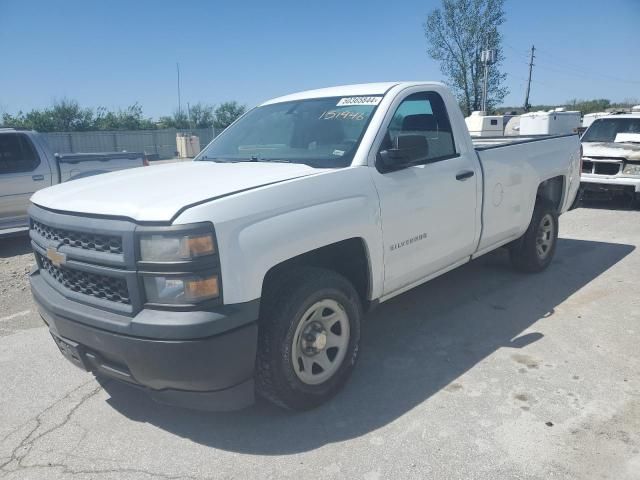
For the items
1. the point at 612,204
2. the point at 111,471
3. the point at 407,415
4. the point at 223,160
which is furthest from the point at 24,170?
the point at 612,204

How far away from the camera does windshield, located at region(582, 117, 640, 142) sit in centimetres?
1028

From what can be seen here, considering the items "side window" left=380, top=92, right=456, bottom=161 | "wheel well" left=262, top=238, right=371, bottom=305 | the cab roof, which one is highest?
the cab roof

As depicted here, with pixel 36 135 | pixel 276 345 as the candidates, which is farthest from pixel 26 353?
pixel 36 135

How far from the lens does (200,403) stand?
270 cm

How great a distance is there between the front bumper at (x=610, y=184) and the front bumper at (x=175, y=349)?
858cm

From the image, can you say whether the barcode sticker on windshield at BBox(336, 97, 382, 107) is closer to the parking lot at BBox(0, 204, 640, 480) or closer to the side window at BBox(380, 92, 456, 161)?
the side window at BBox(380, 92, 456, 161)

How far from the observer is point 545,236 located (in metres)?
5.69

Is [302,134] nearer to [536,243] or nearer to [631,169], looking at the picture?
[536,243]

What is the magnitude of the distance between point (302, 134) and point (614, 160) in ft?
26.4

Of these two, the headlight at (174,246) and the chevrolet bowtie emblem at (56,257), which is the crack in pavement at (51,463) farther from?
the headlight at (174,246)

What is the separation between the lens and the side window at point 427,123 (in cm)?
392

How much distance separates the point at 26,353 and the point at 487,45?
1590 inches

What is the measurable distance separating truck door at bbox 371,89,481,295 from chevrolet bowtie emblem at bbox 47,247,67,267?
1.90m

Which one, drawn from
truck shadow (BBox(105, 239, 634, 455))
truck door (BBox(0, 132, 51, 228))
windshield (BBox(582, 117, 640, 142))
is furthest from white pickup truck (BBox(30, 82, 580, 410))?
windshield (BBox(582, 117, 640, 142))
